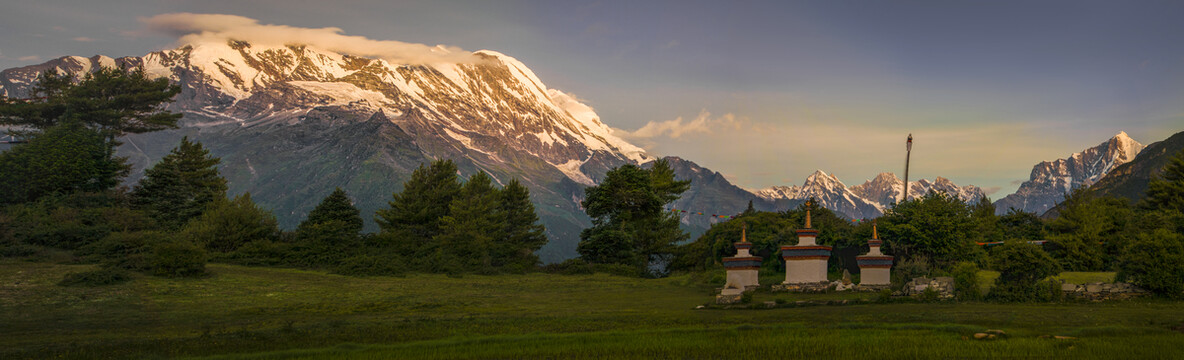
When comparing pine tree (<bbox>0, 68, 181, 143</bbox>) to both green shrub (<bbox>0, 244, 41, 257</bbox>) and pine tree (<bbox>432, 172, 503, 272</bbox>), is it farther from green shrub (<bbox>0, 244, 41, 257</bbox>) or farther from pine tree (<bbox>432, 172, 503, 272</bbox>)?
green shrub (<bbox>0, 244, 41, 257</bbox>)

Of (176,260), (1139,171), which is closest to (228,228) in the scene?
(176,260)

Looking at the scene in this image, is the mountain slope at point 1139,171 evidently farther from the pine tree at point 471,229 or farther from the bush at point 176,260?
the bush at point 176,260

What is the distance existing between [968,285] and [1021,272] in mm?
1611

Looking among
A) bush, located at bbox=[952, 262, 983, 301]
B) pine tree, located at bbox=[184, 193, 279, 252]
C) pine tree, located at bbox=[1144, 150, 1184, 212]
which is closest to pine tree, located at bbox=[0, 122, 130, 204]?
pine tree, located at bbox=[184, 193, 279, 252]

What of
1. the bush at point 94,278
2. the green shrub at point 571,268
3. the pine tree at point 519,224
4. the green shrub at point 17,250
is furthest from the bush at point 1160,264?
the green shrub at point 17,250

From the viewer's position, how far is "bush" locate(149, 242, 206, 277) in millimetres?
31141

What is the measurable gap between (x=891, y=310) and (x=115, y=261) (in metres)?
30.9

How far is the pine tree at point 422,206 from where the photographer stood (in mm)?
56094

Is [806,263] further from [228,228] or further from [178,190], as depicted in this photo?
[178,190]

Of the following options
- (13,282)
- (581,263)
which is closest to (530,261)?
(581,263)

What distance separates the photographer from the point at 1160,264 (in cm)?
2317

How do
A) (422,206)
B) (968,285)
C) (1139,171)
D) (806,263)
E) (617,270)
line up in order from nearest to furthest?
(968,285)
(806,263)
(617,270)
(422,206)
(1139,171)

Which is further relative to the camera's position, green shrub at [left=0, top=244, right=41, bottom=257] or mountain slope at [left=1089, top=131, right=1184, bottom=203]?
mountain slope at [left=1089, top=131, right=1184, bottom=203]

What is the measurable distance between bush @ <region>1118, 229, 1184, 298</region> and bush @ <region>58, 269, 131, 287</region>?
1378 inches
